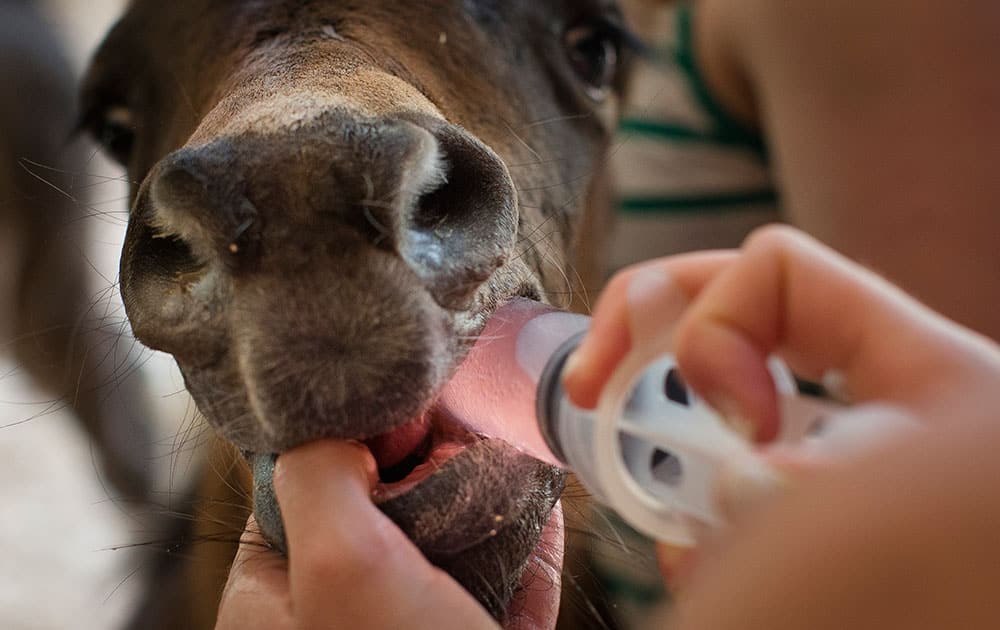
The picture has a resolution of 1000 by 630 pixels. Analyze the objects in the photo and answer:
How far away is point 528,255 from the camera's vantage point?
2.73 feet

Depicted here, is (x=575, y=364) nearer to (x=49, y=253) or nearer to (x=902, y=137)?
(x=902, y=137)

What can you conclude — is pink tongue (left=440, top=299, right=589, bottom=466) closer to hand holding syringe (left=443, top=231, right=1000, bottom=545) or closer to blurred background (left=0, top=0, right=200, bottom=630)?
hand holding syringe (left=443, top=231, right=1000, bottom=545)

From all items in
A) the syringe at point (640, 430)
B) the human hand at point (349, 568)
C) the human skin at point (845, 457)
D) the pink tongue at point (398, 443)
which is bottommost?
the pink tongue at point (398, 443)

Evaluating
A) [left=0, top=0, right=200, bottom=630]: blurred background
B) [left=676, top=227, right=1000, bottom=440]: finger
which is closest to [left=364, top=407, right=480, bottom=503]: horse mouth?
[left=676, top=227, right=1000, bottom=440]: finger

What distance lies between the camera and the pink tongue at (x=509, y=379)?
55 centimetres

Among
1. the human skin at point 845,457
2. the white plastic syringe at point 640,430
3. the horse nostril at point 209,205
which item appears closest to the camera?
the human skin at point 845,457

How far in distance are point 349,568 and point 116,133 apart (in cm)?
104

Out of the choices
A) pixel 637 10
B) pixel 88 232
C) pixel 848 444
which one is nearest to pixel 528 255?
pixel 848 444

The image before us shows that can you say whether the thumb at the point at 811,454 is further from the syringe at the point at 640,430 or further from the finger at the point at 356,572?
the finger at the point at 356,572

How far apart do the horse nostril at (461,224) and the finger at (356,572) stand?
5.7 inches

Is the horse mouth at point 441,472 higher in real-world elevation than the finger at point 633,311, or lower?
lower

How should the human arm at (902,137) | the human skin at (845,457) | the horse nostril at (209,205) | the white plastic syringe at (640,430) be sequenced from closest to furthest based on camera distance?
the human skin at (845,457), the white plastic syringe at (640,430), the horse nostril at (209,205), the human arm at (902,137)

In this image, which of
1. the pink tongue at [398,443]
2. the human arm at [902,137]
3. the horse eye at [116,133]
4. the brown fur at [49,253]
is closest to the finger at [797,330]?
the pink tongue at [398,443]

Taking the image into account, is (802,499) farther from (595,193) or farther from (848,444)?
(595,193)
